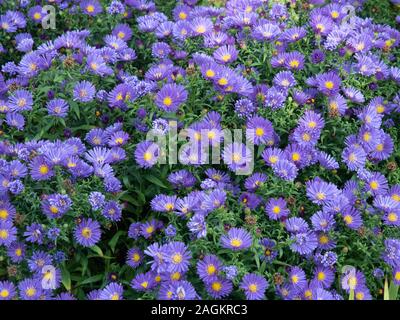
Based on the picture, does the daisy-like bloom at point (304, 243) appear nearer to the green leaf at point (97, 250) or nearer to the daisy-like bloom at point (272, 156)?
the daisy-like bloom at point (272, 156)

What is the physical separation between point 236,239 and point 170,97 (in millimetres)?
861

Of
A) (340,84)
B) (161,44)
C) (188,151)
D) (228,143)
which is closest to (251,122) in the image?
(228,143)

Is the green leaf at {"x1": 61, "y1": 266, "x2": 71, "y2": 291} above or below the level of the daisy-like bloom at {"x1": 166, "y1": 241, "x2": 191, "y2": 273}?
below

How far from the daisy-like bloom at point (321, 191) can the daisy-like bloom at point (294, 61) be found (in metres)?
0.74

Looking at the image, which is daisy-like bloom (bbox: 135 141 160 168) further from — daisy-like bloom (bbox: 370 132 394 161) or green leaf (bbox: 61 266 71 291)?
daisy-like bloom (bbox: 370 132 394 161)

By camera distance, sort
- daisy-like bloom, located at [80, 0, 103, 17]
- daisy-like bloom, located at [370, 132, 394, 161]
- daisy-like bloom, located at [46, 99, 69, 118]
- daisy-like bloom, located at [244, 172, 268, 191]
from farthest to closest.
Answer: daisy-like bloom, located at [80, 0, 103, 17] < daisy-like bloom, located at [370, 132, 394, 161] < daisy-like bloom, located at [46, 99, 69, 118] < daisy-like bloom, located at [244, 172, 268, 191]

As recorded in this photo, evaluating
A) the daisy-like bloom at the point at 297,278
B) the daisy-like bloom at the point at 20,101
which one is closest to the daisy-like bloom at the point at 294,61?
the daisy-like bloom at the point at 297,278

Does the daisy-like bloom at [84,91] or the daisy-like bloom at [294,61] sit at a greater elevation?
the daisy-like bloom at [294,61]

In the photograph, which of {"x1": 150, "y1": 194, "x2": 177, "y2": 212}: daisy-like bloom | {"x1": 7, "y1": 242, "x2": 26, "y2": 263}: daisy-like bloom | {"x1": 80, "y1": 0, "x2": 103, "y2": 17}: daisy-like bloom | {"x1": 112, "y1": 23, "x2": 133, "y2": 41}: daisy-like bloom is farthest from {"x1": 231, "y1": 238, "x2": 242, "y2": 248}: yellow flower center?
{"x1": 80, "y1": 0, "x2": 103, "y2": 17}: daisy-like bloom

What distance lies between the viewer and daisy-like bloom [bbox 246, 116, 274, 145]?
3330 millimetres

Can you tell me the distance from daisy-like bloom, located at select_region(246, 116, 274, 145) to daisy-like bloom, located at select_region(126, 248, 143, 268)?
806 mm

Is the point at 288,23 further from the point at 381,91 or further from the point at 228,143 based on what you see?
the point at 228,143

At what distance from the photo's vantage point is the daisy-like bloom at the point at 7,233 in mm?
2994

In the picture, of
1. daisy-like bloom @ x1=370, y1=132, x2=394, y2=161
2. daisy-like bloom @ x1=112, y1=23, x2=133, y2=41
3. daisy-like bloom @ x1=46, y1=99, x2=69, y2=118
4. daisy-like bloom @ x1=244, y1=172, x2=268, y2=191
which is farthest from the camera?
daisy-like bloom @ x1=112, y1=23, x2=133, y2=41
